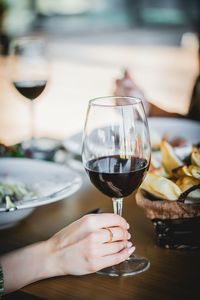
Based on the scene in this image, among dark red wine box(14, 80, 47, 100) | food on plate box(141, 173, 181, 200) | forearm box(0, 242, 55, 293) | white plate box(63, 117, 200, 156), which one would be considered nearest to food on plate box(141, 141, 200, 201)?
food on plate box(141, 173, 181, 200)

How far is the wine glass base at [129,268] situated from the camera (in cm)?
95

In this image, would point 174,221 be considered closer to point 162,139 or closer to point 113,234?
point 113,234

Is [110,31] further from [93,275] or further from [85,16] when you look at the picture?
[93,275]

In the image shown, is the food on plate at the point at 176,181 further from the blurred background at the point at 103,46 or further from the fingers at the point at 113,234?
the blurred background at the point at 103,46

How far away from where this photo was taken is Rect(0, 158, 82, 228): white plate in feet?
3.59

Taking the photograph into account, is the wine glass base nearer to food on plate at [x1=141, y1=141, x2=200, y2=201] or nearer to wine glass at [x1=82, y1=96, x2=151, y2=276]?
wine glass at [x1=82, y1=96, x2=151, y2=276]

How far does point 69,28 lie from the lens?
25.5ft

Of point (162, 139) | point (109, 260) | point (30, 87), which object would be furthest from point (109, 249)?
point (30, 87)

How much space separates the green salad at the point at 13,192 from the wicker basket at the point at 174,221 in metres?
0.28

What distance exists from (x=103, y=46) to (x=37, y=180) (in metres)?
6.49

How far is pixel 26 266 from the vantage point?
3.13 ft

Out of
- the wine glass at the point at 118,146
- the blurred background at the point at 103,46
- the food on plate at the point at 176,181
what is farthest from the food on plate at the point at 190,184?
the blurred background at the point at 103,46

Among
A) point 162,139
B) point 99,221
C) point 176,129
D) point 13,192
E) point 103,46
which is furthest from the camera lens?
point 103,46

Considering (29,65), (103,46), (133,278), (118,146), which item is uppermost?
(103,46)
